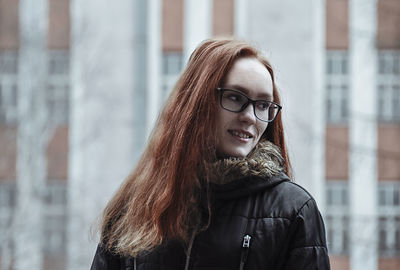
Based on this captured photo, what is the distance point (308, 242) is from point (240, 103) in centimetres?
45

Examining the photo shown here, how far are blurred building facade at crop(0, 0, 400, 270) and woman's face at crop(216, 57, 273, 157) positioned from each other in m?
17.4

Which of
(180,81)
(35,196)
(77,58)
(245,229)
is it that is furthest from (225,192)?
(77,58)

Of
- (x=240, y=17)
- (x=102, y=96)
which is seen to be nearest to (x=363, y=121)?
(x=240, y=17)

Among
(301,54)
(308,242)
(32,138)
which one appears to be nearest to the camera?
(308,242)

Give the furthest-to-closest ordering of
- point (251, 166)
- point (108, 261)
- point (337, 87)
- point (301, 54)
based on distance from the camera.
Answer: point (301, 54) < point (337, 87) < point (108, 261) < point (251, 166)

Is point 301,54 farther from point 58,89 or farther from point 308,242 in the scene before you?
point 308,242

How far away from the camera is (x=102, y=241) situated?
2.72 meters

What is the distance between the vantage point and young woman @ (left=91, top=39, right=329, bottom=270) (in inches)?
90.4

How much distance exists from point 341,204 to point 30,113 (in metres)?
7.94

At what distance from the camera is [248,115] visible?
2.38 metres

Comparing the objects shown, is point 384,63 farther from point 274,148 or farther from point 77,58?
point 274,148

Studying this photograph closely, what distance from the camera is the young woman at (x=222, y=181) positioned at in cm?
229

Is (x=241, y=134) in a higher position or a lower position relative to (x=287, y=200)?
higher

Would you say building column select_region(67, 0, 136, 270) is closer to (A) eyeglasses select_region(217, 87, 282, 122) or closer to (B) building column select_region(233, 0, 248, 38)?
(B) building column select_region(233, 0, 248, 38)
